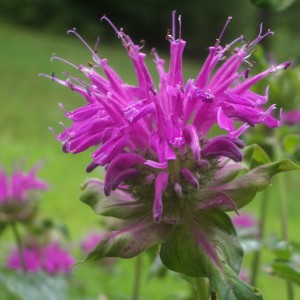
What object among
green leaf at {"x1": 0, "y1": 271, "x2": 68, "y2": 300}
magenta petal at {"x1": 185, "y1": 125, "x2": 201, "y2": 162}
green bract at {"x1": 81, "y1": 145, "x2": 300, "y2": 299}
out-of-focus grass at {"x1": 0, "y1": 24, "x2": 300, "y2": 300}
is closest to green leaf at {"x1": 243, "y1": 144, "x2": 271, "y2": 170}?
green bract at {"x1": 81, "y1": 145, "x2": 300, "y2": 299}

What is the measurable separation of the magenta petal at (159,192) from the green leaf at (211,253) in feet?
0.18

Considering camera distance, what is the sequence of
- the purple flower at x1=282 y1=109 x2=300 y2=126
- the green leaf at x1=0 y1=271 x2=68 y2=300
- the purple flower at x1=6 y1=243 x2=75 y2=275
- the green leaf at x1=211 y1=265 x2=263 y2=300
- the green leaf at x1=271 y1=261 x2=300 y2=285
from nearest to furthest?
the green leaf at x1=211 y1=265 x2=263 y2=300, the green leaf at x1=271 y1=261 x2=300 y2=285, the green leaf at x1=0 y1=271 x2=68 y2=300, the purple flower at x1=282 y1=109 x2=300 y2=126, the purple flower at x1=6 y1=243 x2=75 y2=275

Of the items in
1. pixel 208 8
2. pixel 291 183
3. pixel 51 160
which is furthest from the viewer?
pixel 208 8

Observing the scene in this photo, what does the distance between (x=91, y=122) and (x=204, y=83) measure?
5.7 inches

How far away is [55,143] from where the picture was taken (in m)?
5.46

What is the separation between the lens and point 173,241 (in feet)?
2.36

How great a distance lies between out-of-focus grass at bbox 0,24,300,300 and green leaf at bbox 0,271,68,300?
0.30 meters

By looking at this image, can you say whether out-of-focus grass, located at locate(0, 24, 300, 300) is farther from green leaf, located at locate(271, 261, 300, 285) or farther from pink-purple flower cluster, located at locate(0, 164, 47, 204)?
green leaf, located at locate(271, 261, 300, 285)

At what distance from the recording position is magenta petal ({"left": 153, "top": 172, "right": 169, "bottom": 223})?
671mm

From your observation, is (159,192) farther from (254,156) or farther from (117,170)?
(254,156)

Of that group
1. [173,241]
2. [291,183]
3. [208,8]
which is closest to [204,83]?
[173,241]

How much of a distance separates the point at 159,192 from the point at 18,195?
760 mm

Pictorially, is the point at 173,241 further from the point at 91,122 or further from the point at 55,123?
the point at 55,123

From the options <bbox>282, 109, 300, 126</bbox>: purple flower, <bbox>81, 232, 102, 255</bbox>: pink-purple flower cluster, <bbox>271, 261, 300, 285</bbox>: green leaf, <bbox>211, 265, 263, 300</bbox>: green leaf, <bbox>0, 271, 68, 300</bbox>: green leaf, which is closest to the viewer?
<bbox>211, 265, 263, 300</bbox>: green leaf
